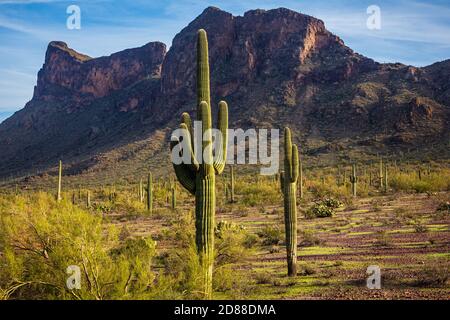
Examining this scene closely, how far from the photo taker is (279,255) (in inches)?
617

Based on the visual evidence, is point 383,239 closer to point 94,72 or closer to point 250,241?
point 250,241

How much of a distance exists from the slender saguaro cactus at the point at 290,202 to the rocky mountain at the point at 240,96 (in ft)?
175

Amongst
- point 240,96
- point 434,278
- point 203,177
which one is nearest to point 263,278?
point 203,177

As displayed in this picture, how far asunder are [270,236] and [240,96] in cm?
7784

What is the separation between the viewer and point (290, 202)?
41.4 ft

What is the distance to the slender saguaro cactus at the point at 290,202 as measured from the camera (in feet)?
41.0

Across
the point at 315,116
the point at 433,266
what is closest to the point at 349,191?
the point at 433,266

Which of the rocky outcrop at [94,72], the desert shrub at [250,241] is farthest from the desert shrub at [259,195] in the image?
the rocky outcrop at [94,72]

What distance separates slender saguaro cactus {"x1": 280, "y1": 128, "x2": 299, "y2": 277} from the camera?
12.5 m

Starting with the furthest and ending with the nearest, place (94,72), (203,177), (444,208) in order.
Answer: (94,72)
(444,208)
(203,177)

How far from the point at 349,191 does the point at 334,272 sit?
27.3m

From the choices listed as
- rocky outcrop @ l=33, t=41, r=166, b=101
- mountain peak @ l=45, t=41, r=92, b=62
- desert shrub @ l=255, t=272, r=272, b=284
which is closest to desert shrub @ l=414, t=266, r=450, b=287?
desert shrub @ l=255, t=272, r=272, b=284

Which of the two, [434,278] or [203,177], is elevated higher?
[203,177]
